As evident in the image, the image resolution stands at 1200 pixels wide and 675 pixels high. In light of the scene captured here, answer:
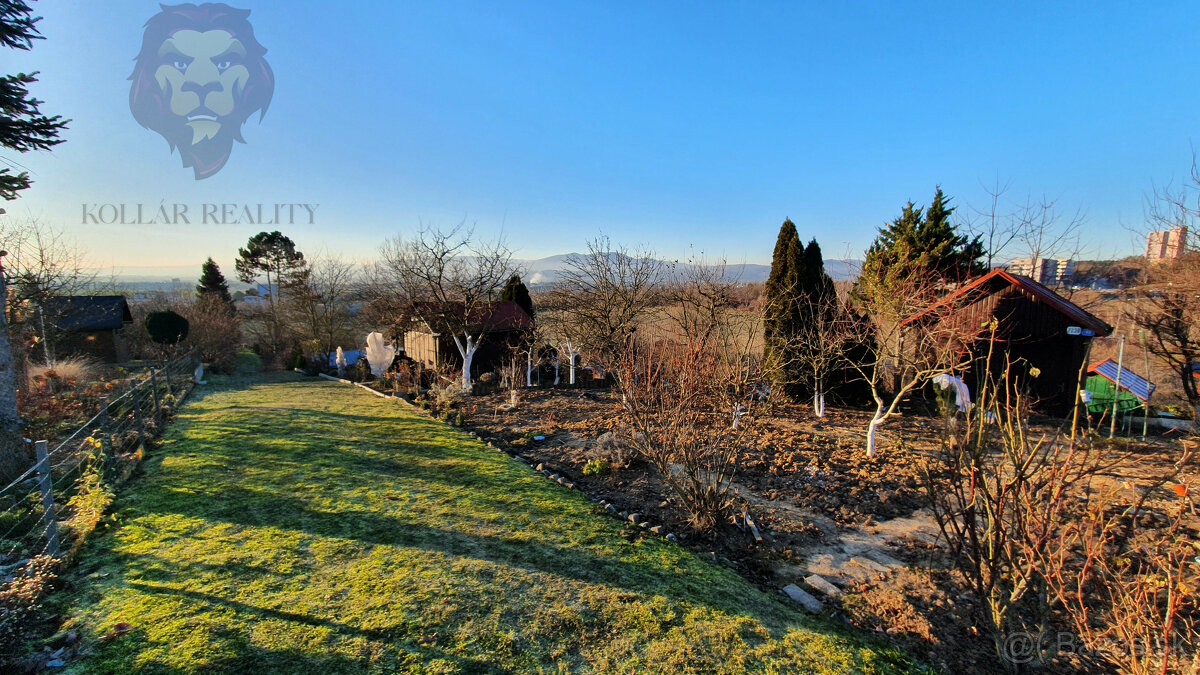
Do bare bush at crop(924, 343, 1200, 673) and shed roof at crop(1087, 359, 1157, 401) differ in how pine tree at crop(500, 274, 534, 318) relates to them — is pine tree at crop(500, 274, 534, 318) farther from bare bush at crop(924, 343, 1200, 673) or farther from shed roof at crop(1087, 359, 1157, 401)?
shed roof at crop(1087, 359, 1157, 401)

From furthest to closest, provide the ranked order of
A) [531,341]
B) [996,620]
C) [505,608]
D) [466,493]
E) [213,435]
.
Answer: [531,341] → [213,435] → [466,493] → [505,608] → [996,620]

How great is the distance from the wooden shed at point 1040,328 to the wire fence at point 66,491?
576 inches

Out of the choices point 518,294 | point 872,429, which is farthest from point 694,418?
point 518,294

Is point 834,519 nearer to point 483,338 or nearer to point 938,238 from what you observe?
point 483,338

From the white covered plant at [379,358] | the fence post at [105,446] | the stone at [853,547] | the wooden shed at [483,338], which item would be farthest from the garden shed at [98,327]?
the stone at [853,547]

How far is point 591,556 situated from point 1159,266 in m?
14.7

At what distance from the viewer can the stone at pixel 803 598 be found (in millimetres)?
3562

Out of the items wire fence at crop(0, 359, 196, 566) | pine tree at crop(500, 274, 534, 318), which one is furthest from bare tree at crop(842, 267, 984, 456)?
pine tree at crop(500, 274, 534, 318)

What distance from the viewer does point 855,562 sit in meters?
4.23

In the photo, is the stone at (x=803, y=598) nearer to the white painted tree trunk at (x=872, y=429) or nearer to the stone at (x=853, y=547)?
the stone at (x=853, y=547)

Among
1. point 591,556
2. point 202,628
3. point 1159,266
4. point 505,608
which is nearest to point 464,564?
point 505,608

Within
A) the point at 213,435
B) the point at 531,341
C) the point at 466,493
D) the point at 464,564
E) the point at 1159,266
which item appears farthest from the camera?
the point at 531,341

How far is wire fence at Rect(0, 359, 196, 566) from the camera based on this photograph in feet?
12.1

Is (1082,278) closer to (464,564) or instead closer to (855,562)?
(855,562)
